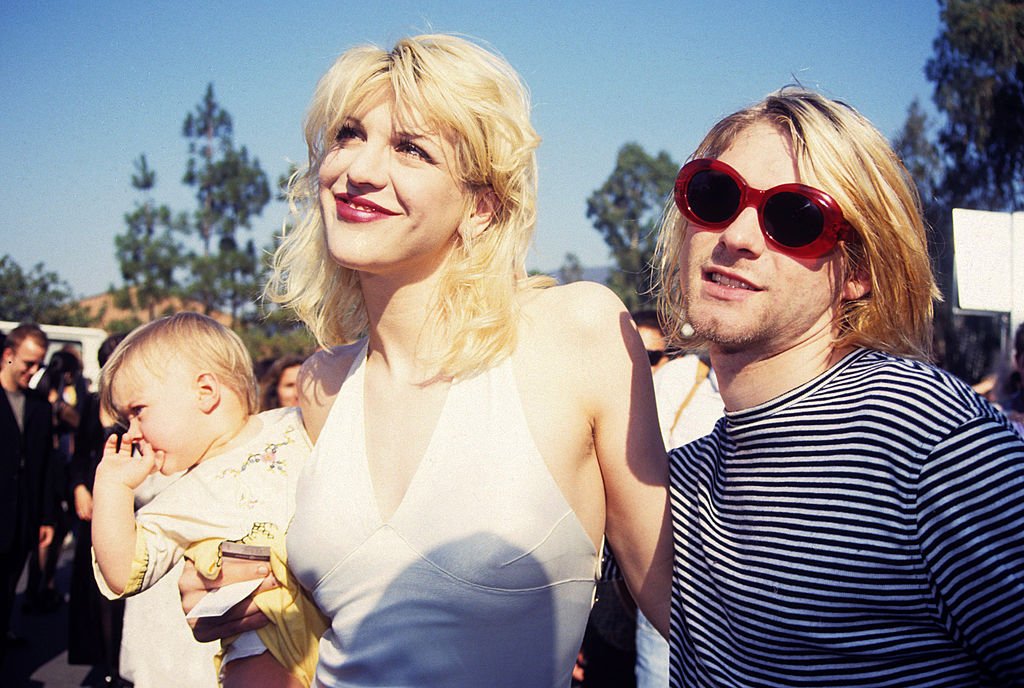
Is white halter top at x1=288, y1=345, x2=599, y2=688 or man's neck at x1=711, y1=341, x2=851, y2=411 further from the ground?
man's neck at x1=711, y1=341, x2=851, y2=411

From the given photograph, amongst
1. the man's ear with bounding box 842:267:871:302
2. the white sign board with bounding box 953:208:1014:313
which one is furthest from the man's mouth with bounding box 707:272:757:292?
the white sign board with bounding box 953:208:1014:313

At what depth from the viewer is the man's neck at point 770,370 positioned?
4.97 feet

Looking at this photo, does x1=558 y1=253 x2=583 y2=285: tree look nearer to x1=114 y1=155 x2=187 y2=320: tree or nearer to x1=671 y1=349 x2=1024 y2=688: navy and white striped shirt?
x1=114 y1=155 x2=187 y2=320: tree

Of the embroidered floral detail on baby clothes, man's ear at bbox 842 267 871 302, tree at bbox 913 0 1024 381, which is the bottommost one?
the embroidered floral detail on baby clothes

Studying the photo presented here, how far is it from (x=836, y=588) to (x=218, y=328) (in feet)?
6.28

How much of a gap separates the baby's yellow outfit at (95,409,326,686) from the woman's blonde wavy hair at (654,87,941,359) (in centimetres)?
140

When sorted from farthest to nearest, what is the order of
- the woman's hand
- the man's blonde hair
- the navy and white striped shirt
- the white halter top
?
the man's blonde hair → the woman's hand → the white halter top → the navy and white striped shirt

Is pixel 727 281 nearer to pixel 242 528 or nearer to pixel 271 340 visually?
pixel 242 528

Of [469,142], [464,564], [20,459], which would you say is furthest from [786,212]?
[20,459]

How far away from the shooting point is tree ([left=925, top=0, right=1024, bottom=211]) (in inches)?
846

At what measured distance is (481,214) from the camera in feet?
6.63

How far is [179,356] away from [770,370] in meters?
1.67

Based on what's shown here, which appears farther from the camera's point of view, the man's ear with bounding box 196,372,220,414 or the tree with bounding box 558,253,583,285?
the tree with bounding box 558,253,583,285

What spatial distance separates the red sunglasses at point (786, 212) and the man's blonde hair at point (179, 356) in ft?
4.98
